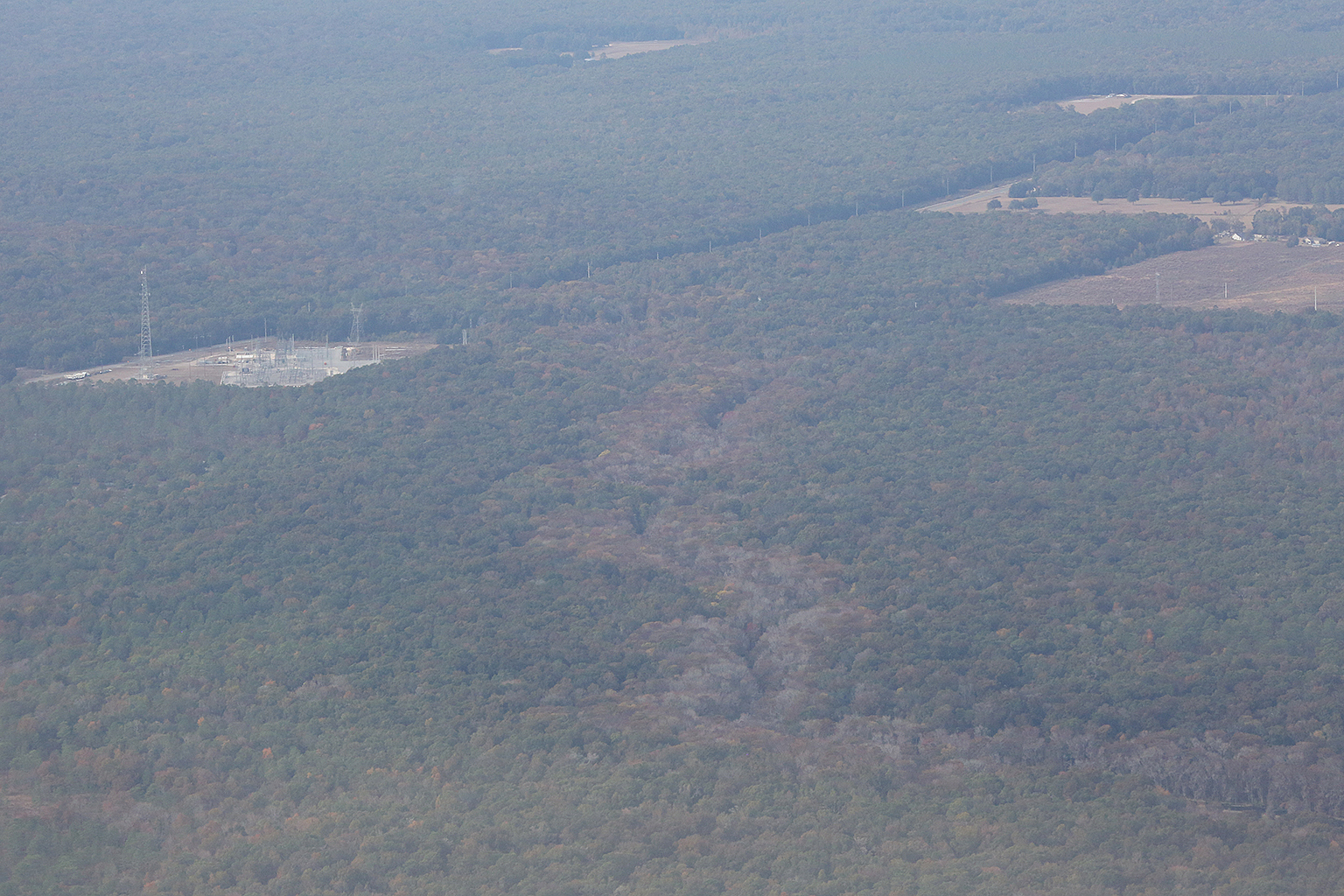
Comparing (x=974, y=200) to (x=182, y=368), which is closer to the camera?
(x=182, y=368)

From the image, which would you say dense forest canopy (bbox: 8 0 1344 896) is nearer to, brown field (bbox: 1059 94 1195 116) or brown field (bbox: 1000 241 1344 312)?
brown field (bbox: 1000 241 1344 312)

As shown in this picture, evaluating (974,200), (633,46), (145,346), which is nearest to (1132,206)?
(974,200)

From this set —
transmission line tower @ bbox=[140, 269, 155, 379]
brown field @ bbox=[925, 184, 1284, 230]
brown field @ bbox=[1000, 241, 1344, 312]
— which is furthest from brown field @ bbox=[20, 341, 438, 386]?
brown field @ bbox=[925, 184, 1284, 230]

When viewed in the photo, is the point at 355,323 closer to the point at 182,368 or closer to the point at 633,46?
the point at 182,368

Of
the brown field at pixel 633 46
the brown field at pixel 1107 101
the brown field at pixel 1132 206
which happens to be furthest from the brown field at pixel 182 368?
the brown field at pixel 633 46

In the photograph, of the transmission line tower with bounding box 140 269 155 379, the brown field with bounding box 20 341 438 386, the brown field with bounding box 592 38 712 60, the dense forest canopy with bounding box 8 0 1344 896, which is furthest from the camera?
the brown field with bounding box 592 38 712 60
